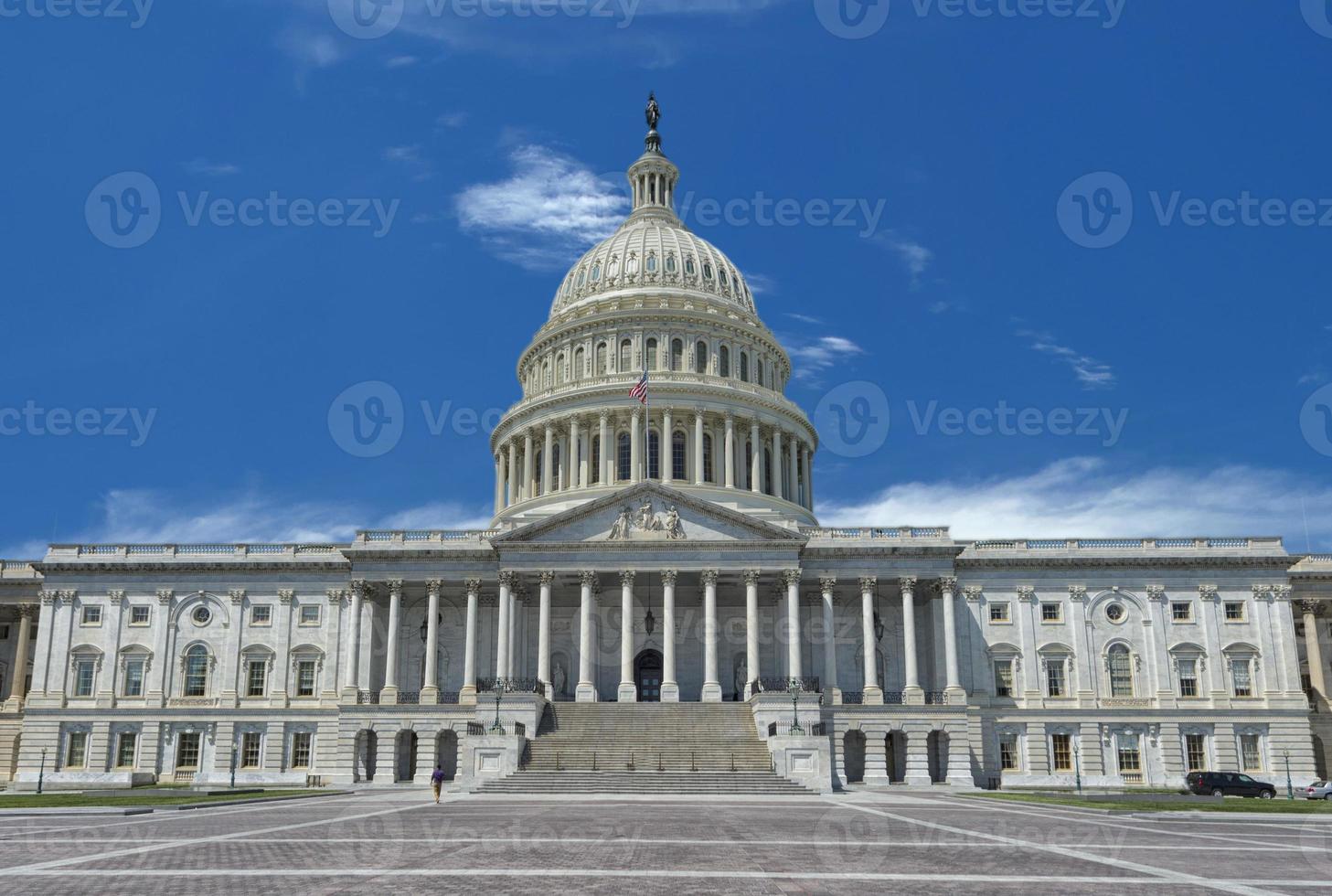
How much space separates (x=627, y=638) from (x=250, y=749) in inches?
989

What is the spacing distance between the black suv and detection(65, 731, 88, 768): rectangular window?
6209cm

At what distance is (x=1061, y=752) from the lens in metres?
66.3

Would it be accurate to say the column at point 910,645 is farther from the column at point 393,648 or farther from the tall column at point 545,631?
the column at point 393,648

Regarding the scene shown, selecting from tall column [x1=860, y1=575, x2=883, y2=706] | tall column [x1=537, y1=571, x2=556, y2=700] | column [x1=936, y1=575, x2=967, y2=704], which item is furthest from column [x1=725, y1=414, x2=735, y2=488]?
tall column [x1=537, y1=571, x2=556, y2=700]

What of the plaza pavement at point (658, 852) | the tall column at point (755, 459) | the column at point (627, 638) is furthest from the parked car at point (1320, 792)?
the tall column at point (755, 459)

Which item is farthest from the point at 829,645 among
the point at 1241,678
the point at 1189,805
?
the point at 1189,805

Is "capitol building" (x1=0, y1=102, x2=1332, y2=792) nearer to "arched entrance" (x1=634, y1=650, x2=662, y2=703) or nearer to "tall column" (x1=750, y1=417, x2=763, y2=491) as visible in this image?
"arched entrance" (x1=634, y1=650, x2=662, y2=703)

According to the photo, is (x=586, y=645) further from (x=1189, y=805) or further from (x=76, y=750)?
(x=1189, y=805)

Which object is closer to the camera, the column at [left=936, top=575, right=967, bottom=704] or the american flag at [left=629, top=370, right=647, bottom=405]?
the column at [left=936, top=575, right=967, bottom=704]

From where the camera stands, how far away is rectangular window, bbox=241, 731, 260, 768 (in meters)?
69.1

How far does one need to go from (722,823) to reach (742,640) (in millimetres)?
42180

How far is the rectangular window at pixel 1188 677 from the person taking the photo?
67438 mm

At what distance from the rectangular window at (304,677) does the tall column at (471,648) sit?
33.1 ft

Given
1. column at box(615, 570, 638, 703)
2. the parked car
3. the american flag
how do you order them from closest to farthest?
1. the parked car
2. column at box(615, 570, 638, 703)
3. the american flag
